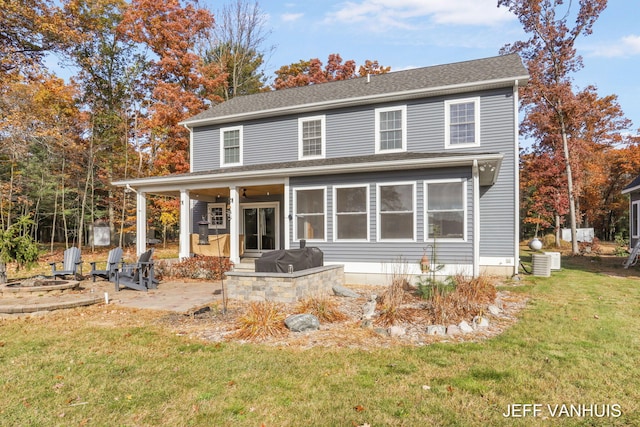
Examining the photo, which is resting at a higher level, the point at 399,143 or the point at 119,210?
the point at 399,143

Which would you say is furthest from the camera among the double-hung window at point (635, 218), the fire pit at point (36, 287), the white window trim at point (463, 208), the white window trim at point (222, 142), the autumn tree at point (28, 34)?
the double-hung window at point (635, 218)

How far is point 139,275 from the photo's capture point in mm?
9016

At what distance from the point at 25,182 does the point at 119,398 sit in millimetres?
22787

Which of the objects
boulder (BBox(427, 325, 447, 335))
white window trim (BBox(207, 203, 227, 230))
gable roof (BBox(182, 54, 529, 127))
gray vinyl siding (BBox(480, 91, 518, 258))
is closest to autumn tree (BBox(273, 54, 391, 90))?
gable roof (BBox(182, 54, 529, 127))

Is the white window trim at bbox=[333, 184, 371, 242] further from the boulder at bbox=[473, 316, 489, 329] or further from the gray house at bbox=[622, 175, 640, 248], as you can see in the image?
the gray house at bbox=[622, 175, 640, 248]

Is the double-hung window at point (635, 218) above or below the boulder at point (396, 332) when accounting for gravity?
above

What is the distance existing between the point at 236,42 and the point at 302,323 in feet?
84.1

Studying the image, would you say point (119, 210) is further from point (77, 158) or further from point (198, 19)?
point (198, 19)

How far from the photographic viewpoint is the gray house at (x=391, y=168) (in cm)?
954

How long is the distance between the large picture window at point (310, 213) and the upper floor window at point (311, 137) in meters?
2.23

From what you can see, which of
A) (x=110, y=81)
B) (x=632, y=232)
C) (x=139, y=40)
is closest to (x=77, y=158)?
(x=110, y=81)

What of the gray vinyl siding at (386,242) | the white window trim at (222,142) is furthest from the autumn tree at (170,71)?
the gray vinyl siding at (386,242)

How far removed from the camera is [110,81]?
22.7 m

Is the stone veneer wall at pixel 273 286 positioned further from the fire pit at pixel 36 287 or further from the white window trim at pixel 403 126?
the white window trim at pixel 403 126
